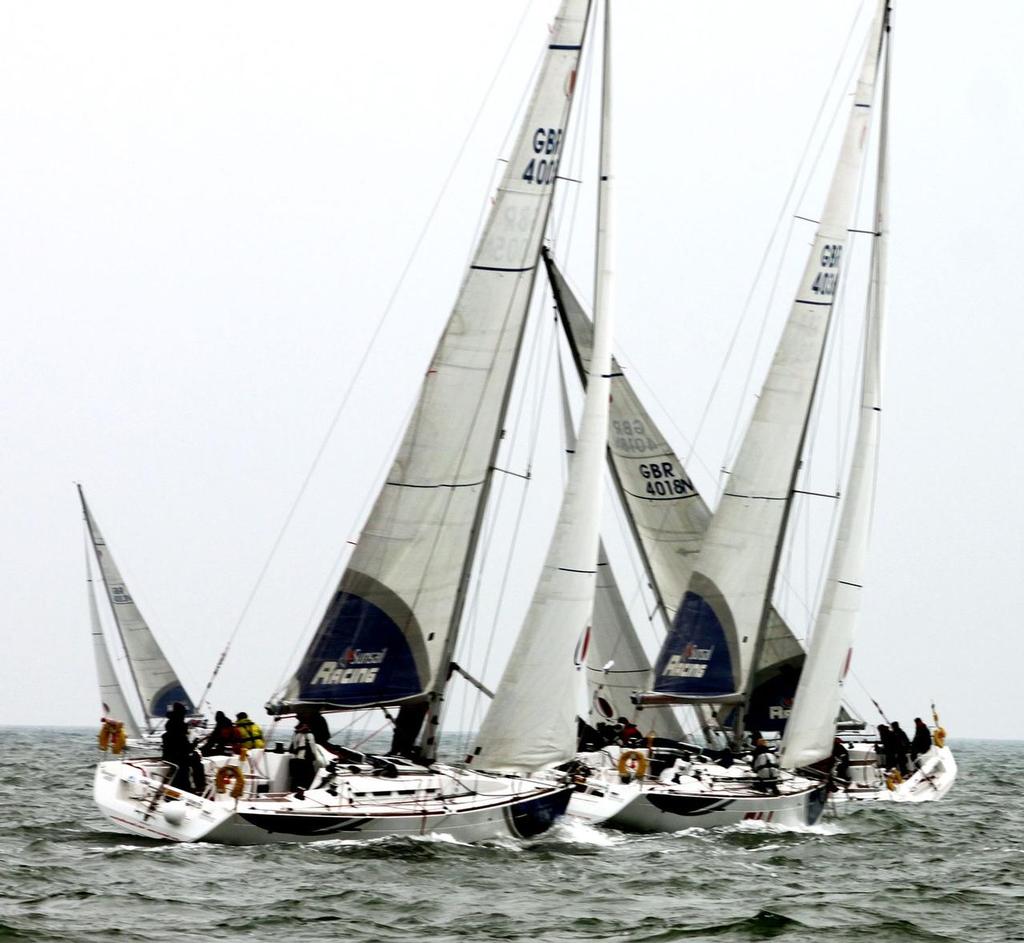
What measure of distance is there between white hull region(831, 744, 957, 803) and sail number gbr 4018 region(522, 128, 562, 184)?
13.7 metres

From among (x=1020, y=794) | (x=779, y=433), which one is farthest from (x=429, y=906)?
(x=1020, y=794)

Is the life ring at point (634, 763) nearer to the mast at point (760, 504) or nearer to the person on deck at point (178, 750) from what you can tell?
the mast at point (760, 504)

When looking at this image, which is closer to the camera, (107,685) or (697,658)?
(697,658)

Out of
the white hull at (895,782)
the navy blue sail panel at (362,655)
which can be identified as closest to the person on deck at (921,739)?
the white hull at (895,782)

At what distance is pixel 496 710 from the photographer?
22.7 meters

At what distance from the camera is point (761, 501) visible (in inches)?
1168

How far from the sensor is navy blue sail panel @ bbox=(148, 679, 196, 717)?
50.6m

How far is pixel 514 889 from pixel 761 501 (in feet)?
41.6

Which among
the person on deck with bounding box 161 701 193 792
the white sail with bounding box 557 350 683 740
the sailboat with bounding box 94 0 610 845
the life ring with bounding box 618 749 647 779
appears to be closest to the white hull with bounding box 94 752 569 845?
the sailboat with bounding box 94 0 610 845

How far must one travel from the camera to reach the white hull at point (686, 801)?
79.2 ft

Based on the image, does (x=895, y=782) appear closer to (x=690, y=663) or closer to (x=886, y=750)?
(x=886, y=750)

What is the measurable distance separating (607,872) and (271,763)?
4045 millimetres

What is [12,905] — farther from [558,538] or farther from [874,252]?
[874,252]

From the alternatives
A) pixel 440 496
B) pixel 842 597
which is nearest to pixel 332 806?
pixel 440 496
